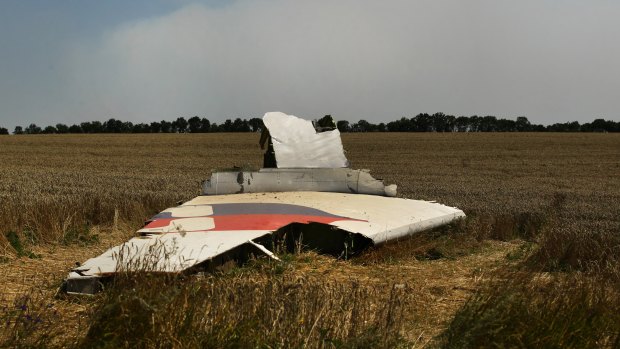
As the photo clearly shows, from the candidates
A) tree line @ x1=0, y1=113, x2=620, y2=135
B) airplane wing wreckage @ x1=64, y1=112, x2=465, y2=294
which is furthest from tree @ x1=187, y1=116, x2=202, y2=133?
airplane wing wreckage @ x1=64, y1=112, x2=465, y2=294

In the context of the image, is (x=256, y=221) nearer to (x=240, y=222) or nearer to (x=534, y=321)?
(x=240, y=222)

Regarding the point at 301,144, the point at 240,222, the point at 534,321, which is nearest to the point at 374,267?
the point at 240,222

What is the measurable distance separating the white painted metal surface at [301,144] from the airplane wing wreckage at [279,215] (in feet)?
0.06

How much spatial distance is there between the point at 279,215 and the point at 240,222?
0.65m

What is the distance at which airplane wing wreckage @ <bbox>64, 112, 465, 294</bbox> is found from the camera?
606 centimetres

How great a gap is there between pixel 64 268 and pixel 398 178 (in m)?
20.2

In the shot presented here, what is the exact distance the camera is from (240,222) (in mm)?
7609

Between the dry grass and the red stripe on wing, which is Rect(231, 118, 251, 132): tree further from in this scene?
the red stripe on wing

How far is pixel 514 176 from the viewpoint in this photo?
2803 cm

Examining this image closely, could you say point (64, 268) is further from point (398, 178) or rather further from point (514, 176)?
point (514, 176)

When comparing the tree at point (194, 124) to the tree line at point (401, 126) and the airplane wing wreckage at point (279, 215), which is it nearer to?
the tree line at point (401, 126)

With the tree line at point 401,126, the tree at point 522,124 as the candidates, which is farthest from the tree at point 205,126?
the tree at point 522,124

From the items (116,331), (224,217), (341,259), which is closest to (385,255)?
(341,259)

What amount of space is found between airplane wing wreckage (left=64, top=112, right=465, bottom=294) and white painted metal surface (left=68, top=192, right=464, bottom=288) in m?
0.01
